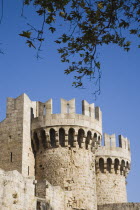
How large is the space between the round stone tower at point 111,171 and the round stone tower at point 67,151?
4.85m

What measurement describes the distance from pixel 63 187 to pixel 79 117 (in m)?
3.75

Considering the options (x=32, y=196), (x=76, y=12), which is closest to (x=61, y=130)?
(x=32, y=196)

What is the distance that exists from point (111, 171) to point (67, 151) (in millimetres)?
6528

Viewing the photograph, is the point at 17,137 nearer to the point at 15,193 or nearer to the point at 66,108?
the point at 66,108

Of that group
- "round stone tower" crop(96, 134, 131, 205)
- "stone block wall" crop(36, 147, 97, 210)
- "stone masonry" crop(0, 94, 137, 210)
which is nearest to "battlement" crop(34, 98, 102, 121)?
"stone masonry" crop(0, 94, 137, 210)

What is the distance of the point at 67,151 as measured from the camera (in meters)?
22.2

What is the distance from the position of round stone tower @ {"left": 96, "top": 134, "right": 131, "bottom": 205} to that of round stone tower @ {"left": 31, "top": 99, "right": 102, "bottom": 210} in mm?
4853

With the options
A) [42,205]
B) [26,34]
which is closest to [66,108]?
[42,205]

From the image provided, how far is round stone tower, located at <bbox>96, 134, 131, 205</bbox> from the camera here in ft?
90.1

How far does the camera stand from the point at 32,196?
61.2 feet

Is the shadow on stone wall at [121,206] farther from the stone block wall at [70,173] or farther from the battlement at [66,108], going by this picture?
the battlement at [66,108]

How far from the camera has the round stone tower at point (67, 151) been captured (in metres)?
21.6

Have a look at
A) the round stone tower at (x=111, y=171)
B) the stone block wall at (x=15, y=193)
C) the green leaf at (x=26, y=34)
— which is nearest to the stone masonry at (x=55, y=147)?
the stone block wall at (x=15, y=193)

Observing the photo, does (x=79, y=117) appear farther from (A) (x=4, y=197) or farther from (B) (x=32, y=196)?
(A) (x=4, y=197)
